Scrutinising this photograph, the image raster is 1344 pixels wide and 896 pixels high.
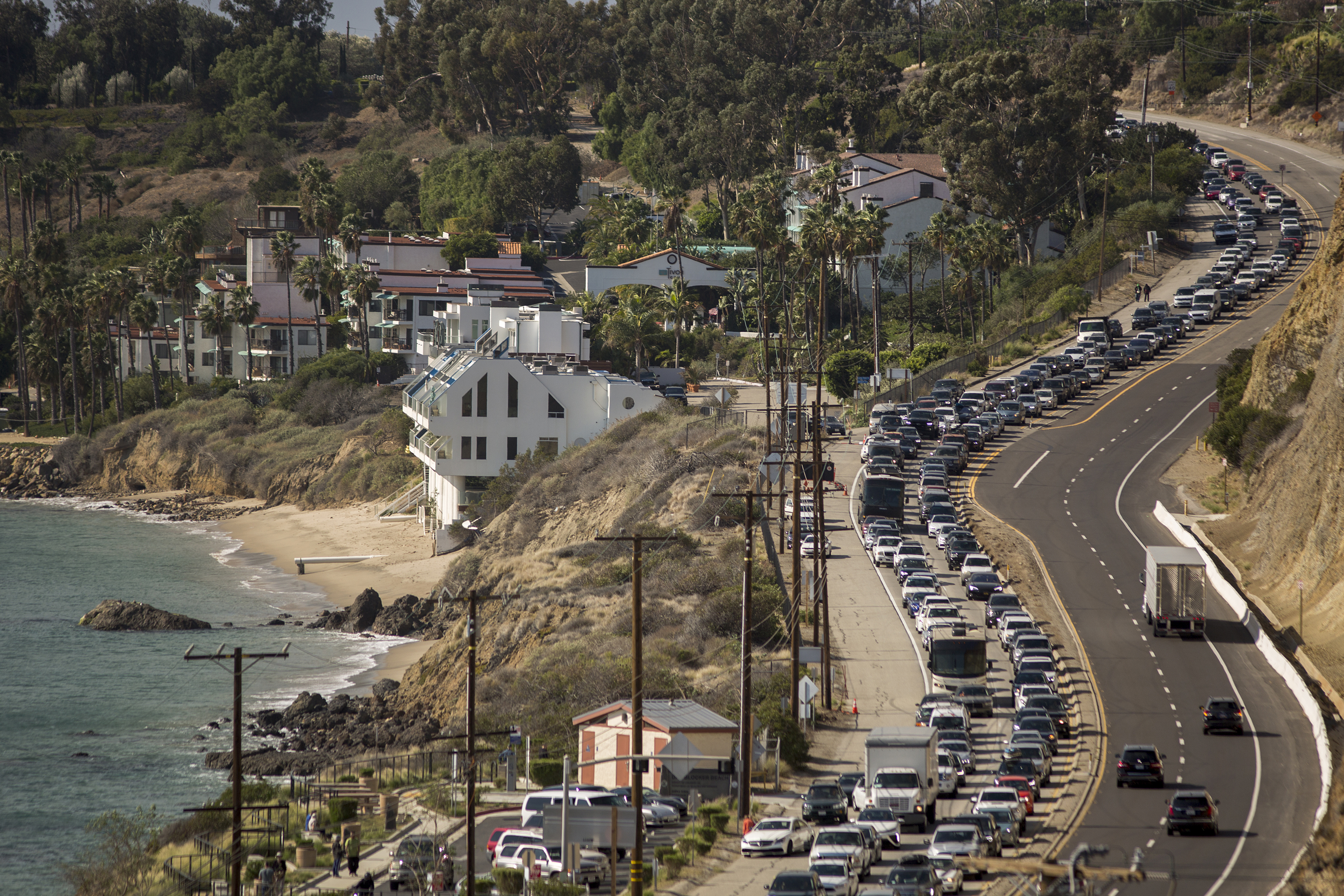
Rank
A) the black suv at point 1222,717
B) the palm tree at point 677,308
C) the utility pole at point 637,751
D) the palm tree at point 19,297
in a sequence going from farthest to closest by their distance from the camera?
the palm tree at point 19,297, the palm tree at point 677,308, the black suv at point 1222,717, the utility pole at point 637,751

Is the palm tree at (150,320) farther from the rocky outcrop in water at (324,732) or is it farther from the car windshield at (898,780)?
the car windshield at (898,780)

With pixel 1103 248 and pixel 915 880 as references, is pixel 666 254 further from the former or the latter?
pixel 915 880

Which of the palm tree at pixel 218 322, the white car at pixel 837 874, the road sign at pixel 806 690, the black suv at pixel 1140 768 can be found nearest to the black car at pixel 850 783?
the road sign at pixel 806 690

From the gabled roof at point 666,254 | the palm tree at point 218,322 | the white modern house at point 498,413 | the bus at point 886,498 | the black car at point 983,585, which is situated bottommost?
the black car at point 983,585

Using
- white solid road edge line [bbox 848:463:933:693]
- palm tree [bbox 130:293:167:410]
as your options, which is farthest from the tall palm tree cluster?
white solid road edge line [bbox 848:463:933:693]

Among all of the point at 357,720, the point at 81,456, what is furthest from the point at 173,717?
the point at 81,456

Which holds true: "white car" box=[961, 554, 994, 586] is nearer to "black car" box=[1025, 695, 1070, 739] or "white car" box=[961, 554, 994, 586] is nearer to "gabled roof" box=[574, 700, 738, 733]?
"black car" box=[1025, 695, 1070, 739]

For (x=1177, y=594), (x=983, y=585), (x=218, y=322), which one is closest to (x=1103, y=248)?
(x=983, y=585)
